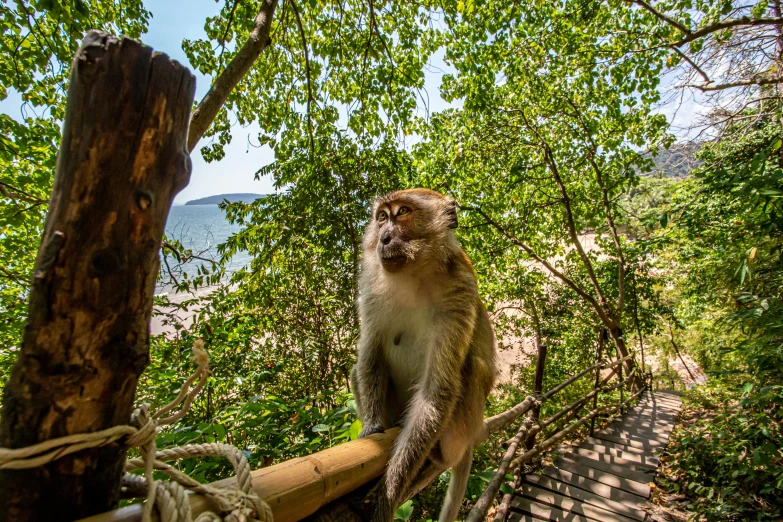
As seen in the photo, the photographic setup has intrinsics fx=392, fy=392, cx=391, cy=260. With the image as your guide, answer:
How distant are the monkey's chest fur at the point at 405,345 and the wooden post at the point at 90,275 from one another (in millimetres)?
1937

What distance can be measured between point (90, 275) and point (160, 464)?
49 centimetres

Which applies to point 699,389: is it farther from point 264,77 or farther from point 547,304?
point 264,77

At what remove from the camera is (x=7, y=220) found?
3.98 meters

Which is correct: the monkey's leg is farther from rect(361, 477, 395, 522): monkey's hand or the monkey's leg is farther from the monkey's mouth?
the monkey's mouth

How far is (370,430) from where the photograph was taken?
97.3 inches

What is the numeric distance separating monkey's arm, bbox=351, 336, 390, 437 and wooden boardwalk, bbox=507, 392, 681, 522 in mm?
3187

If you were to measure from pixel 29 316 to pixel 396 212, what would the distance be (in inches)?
90.4

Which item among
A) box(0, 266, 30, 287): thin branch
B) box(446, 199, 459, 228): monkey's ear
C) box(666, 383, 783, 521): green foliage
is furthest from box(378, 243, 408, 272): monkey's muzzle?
box(0, 266, 30, 287): thin branch

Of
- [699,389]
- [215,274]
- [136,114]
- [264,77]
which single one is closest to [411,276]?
[136,114]

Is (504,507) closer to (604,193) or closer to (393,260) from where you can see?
(393,260)

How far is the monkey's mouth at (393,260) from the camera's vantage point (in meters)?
2.60

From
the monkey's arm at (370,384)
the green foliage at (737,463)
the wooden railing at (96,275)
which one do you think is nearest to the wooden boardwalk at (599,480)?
the green foliage at (737,463)

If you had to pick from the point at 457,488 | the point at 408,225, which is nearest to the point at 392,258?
the point at 408,225

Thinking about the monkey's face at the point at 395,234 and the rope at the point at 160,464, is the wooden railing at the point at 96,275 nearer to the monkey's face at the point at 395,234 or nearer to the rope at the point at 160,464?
the rope at the point at 160,464
